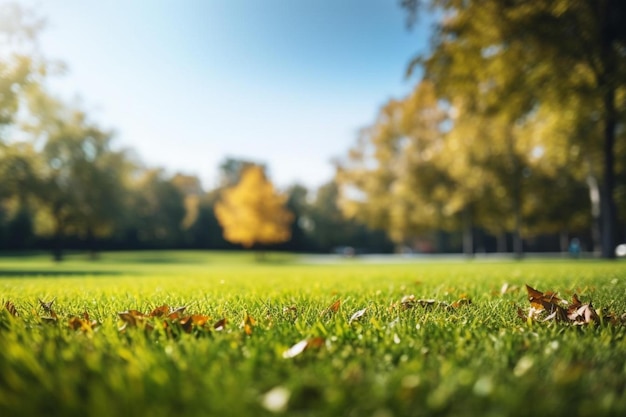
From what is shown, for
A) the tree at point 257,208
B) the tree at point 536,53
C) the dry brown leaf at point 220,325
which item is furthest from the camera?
the tree at point 257,208

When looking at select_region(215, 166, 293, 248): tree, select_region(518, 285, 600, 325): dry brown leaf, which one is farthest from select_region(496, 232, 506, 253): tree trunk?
select_region(518, 285, 600, 325): dry brown leaf

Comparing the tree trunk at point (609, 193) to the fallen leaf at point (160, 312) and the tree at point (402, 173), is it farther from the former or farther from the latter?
the fallen leaf at point (160, 312)

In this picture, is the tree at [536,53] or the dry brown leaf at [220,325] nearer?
the dry brown leaf at [220,325]

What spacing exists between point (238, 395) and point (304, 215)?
53.3m

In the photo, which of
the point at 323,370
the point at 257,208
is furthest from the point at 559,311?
the point at 257,208

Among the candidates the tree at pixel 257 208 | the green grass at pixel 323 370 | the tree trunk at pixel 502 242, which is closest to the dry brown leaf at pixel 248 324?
the green grass at pixel 323 370

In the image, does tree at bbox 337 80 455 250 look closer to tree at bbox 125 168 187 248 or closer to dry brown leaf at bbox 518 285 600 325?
dry brown leaf at bbox 518 285 600 325

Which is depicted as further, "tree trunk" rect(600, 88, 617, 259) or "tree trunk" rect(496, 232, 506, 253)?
"tree trunk" rect(496, 232, 506, 253)

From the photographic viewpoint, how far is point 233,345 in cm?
163

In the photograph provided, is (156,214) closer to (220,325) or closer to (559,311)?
(220,325)

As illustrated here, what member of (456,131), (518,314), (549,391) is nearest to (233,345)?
(549,391)

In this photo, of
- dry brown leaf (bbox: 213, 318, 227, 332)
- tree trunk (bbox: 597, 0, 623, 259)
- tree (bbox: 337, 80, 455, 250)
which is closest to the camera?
dry brown leaf (bbox: 213, 318, 227, 332)

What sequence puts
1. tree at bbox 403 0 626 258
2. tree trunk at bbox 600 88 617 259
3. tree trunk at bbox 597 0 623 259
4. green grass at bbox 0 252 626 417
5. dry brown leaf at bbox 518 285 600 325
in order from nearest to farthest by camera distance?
green grass at bbox 0 252 626 417 < dry brown leaf at bbox 518 285 600 325 < tree at bbox 403 0 626 258 < tree trunk at bbox 597 0 623 259 < tree trunk at bbox 600 88 617 259

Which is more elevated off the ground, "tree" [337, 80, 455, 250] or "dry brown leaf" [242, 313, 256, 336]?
"tree" [337, 80, 455, 250]
